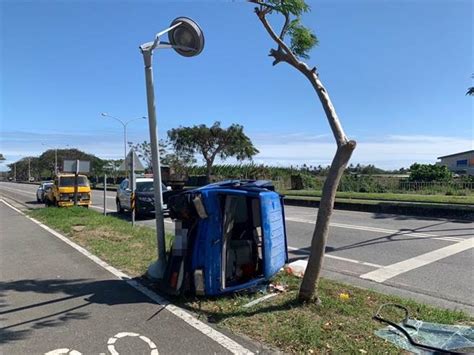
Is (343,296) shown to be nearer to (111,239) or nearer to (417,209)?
(111,239)

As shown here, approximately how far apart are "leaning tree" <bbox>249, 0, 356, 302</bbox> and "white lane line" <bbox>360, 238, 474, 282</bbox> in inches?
92.2

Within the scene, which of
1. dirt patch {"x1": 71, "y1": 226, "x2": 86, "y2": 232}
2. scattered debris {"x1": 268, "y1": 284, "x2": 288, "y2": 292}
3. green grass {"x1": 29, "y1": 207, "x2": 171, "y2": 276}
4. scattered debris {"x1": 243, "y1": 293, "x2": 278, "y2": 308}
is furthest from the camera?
dirt patch {"x1": 71, "y1": 226, "x2": 86, "y2": 232}

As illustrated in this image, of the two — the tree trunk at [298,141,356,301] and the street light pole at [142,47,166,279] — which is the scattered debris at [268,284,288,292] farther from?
the street light pole at [142,47,166,279]

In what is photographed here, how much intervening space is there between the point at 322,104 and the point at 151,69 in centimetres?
284

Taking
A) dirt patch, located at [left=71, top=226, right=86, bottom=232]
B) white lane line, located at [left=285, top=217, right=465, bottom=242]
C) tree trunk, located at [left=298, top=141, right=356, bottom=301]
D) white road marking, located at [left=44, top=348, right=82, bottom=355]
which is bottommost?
white road marking, located at [left=44, top=348, right=82, bottom=355]

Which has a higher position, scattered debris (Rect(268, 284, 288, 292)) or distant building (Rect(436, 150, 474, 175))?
distant building (Rect(436, 150, 474, 175))

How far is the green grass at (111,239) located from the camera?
809 cm

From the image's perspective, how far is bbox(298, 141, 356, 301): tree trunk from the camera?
17.1ft

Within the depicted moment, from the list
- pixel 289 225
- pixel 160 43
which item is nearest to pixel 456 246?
pixel 289 225

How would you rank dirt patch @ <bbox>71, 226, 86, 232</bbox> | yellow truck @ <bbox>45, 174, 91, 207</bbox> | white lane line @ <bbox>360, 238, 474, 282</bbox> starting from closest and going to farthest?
white lane line @ <bbox>360, 238, 474, 282</bbox>
dirt patch @ <bbox>71, 226, 86, 232</bbox>
yellow truck @ <bbox>45, 174, 91, 207</bbox>

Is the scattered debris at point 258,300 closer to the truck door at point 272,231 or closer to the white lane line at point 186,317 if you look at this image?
the truck door at point 272,231

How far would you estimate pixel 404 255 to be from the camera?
8938 mm

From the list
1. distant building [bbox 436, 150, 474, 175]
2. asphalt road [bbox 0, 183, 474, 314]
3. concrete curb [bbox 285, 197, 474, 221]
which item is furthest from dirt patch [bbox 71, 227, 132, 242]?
distant building [bbox 436, 150, 474, 175]

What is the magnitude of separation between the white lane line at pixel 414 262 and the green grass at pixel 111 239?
398 centimetres
